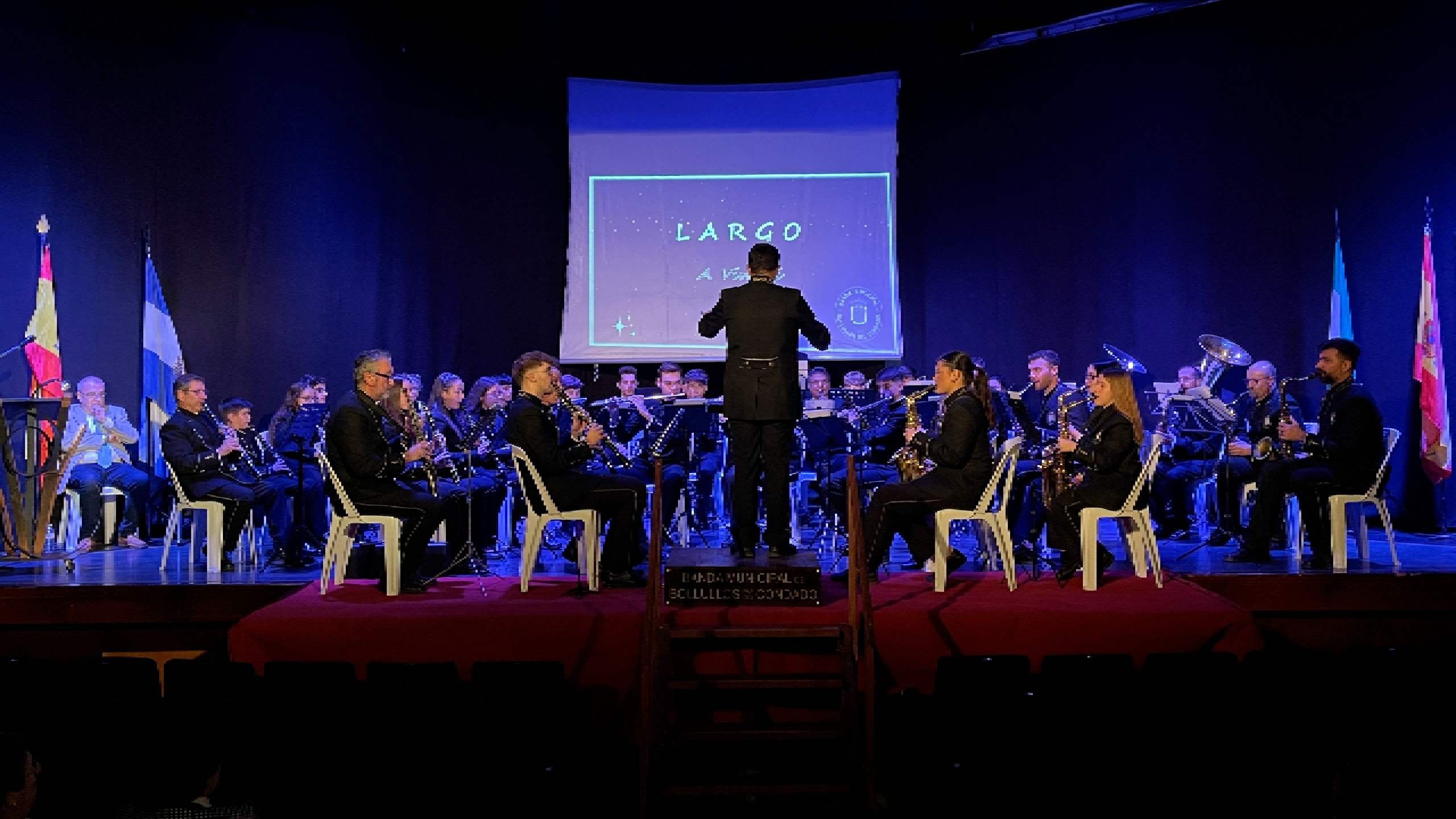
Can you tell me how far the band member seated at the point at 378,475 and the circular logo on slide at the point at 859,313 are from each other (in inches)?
188

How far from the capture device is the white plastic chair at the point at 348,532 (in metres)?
5.98

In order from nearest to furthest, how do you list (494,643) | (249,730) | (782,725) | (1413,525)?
(249,730) → (782,725) → (494,643) → (1413,525)

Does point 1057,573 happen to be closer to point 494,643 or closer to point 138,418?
point 494,643

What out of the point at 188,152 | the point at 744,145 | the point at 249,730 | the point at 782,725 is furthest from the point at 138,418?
the point at 782,725

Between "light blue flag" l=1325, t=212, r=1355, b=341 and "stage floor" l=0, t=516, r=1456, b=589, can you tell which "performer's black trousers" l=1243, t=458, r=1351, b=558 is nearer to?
"stage floor" l=0, t=516, r=1456, b=589

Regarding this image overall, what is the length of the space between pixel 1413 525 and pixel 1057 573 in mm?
4498

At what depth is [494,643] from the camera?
17.3 ft

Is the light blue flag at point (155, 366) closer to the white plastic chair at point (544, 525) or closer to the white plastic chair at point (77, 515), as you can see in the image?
the white plastic chair at point (77, 515)

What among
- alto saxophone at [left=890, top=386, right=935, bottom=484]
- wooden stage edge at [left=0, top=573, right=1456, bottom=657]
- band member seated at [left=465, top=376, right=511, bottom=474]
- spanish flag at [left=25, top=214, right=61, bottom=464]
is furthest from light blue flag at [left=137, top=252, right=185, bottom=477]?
alto saxophone at [left=890, top=386, right=935, bottom=484]

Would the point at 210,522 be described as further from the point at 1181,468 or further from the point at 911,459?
the point at 1181,468

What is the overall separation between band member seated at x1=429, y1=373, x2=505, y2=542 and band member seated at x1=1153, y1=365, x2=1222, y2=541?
475cm

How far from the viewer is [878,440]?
8828 mm

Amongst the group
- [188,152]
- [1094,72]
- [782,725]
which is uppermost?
[1094,72]

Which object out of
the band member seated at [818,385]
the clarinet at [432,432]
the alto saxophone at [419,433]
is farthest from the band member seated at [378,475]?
the band member seated at [818,385]
